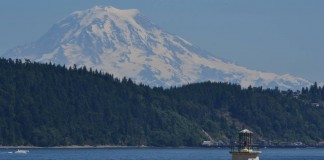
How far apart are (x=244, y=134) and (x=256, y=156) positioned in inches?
75.0

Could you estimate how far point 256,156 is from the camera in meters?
84.6

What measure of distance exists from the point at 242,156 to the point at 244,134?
5.93ft

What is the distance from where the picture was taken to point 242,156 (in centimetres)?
8450

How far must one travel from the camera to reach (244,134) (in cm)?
8562

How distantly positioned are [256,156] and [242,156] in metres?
0.93
